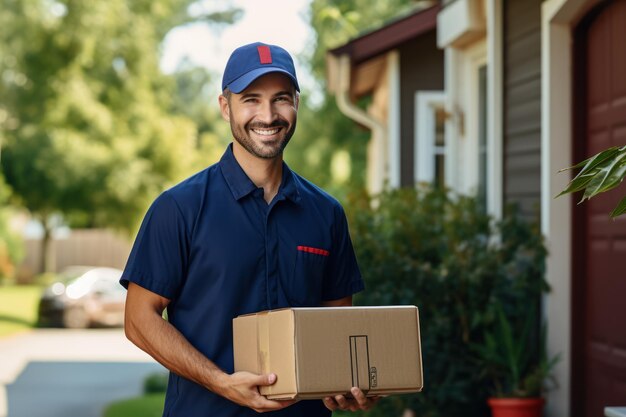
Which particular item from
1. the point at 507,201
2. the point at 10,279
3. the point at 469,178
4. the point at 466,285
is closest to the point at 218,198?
the point at 466,285

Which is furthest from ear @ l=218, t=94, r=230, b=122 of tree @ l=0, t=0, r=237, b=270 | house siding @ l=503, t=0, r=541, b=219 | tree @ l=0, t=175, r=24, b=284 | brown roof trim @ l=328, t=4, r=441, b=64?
tree @ l=0, t=175, r=24, b=284

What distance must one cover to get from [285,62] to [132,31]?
2990 cm

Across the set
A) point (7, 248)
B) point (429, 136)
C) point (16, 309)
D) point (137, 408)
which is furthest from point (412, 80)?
point (7, 248)

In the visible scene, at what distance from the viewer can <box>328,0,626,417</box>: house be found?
6.59 m

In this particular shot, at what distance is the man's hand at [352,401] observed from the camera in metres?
3.32

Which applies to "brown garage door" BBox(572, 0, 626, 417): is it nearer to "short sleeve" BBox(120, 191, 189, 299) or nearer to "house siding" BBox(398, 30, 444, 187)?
"short sleeve" BBox(120, 191, 189, 299)

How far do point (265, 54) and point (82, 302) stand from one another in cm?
2066

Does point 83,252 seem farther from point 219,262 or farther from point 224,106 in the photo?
point 219,262

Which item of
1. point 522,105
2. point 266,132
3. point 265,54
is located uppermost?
point 522,105

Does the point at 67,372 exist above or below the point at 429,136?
below

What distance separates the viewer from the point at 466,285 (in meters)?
7.60

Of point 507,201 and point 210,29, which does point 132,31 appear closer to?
point 210,29

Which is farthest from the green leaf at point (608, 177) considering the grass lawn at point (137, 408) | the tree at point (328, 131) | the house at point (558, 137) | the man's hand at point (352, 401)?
the tree at point (328, 131)

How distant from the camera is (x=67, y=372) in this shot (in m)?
15.4
